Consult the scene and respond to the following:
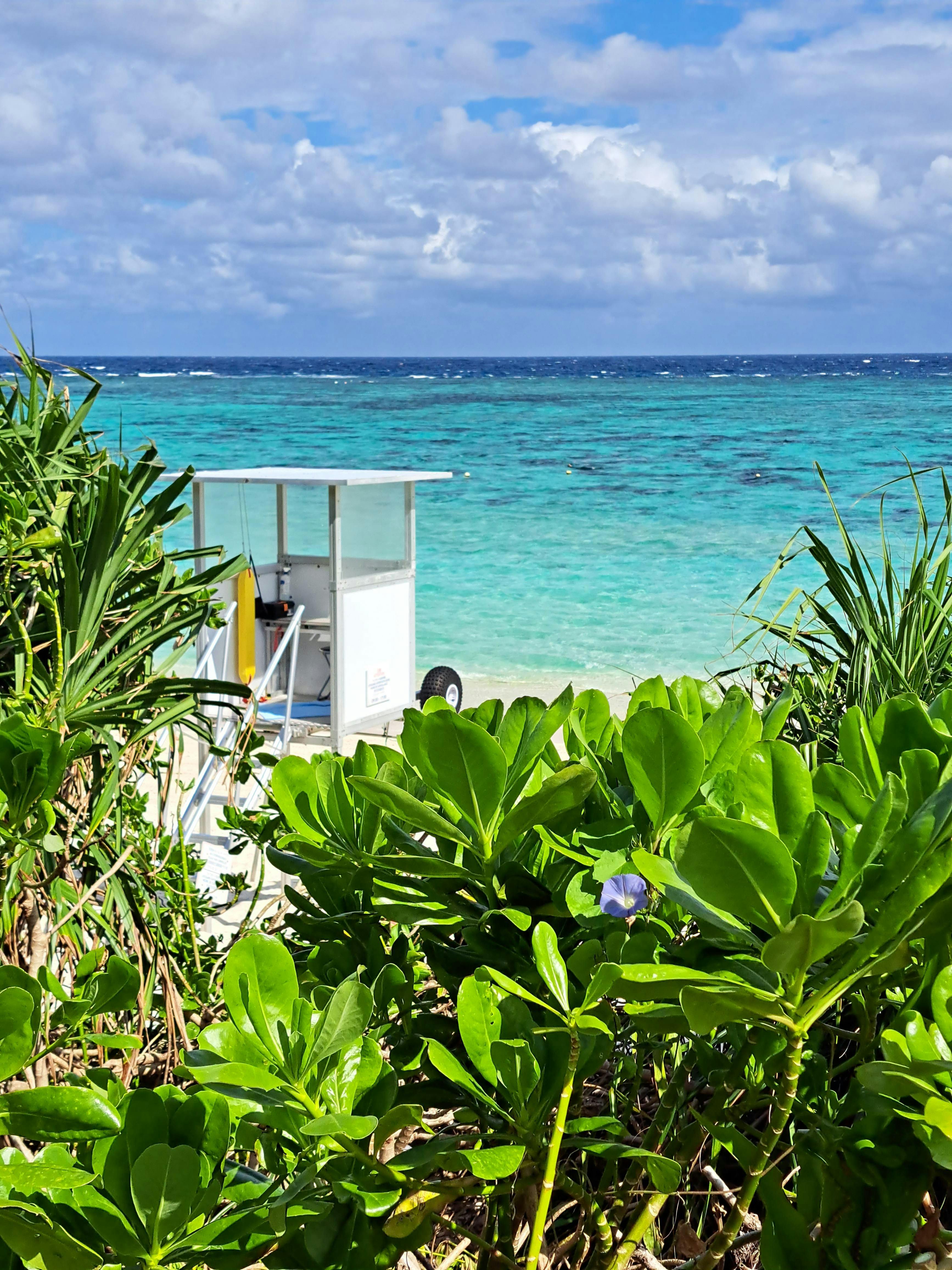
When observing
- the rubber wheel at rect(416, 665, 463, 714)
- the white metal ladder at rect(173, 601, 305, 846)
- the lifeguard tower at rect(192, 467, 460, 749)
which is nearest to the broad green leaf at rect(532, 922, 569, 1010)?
the white metal ladder at rect(173, 601, 305, 846)

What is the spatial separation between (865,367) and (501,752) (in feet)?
233

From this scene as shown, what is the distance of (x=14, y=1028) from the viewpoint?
0.39m

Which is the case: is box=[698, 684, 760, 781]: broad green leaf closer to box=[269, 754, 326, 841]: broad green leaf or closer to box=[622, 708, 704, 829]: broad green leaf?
box=[622, 708, 704, 829]: broad green leaf

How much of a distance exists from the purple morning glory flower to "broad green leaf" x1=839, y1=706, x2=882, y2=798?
0.10 meters

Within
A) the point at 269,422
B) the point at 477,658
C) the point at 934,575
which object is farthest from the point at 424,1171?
the point at 269,422

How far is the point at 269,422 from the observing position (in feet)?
124

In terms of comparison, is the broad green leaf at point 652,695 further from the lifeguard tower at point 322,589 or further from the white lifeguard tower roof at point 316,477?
the white lifeguard tower roof at point 316,477

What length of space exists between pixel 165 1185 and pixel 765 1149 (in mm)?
220

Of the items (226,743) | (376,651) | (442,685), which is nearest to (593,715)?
(226,743)

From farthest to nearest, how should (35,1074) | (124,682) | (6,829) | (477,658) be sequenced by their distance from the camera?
(477,658) < (124,682) < (35,1074) < (6,829)

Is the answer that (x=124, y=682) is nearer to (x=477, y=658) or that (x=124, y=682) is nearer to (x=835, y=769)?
(x=835, y=769)

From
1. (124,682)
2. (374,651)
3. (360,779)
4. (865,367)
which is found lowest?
(374,651)

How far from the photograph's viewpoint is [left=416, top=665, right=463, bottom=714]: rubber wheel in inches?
320

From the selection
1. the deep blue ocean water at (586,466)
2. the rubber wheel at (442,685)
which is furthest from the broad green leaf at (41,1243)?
the rubber wheel at (442,685)
